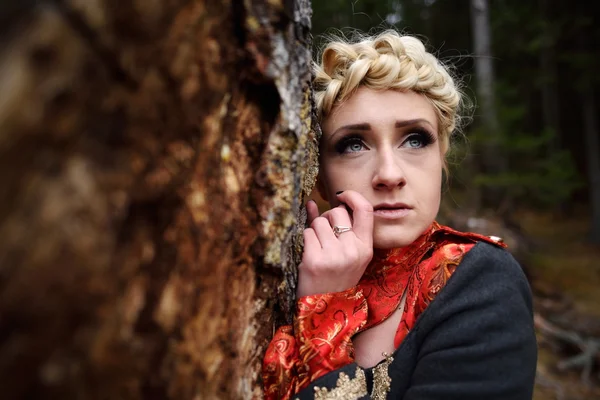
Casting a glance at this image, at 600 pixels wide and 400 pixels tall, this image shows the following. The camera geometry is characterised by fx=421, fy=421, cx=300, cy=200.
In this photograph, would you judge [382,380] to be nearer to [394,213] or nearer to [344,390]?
[344,390]

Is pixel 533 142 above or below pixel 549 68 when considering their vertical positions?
below

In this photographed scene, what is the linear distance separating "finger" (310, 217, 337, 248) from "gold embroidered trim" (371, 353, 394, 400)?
0.41 metres

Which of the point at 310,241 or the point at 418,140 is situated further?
the point at 418,140

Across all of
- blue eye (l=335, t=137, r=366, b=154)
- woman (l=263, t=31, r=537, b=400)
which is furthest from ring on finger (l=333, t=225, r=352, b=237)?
blue eye (l=335, t=137, r=366, b=154)

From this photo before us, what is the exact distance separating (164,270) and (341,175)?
3.02 ft

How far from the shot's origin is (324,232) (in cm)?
136

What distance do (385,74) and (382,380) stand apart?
103 centimetres

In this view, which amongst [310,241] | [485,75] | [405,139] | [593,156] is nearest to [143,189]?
[310,241]

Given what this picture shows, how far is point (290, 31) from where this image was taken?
997 mm

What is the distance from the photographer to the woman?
116 cm

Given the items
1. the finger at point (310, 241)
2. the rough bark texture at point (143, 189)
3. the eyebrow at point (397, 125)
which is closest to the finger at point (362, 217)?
the finger at point (310, 241)

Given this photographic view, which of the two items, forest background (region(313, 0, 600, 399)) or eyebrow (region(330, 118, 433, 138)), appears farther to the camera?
forest background (region(313, 0, 600, 399))

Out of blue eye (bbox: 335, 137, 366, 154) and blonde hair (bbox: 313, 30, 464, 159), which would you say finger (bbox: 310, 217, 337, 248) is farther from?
blonde hair (bbox: 313, 30, 464, 159)

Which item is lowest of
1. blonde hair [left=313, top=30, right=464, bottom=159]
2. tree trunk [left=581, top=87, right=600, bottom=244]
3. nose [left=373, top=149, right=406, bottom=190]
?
tree trunk [left=581, top=87, right=600, bottom=244]
